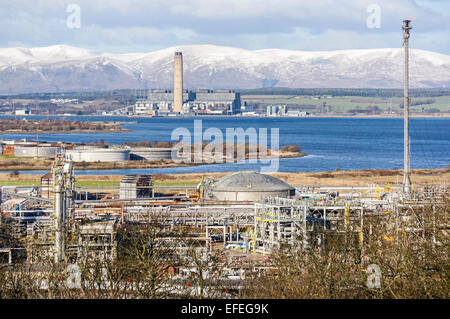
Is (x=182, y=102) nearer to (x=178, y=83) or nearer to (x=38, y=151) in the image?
(x=178, y=83)

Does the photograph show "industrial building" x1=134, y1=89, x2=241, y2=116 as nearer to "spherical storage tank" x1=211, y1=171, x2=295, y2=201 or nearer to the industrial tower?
the industrial tower

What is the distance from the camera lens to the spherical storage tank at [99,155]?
47094mm

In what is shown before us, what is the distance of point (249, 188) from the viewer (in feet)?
78.3

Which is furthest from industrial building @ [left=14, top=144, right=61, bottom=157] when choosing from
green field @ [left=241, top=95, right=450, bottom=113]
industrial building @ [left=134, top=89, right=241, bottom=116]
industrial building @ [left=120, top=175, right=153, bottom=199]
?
green field @ [left=241, top=95, right=450, bottom=113]

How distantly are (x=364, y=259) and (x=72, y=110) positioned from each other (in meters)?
137

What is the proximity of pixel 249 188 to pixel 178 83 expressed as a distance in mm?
117866

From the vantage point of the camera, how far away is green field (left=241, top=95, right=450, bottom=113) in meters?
143

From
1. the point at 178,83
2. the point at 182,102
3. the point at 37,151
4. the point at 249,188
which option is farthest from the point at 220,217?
the point at 182,102

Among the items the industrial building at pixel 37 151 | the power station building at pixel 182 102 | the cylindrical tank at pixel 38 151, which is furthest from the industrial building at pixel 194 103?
the cylindrical tank at pixel 38 151

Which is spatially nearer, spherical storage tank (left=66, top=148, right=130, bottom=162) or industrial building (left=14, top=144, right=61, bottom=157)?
spherical storage tank (left=66, top=148, right=130, bottom=162)

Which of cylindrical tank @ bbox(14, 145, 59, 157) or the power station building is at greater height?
the power station building

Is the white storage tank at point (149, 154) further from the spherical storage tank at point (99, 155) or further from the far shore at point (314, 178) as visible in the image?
the far shore at point (314, 178)

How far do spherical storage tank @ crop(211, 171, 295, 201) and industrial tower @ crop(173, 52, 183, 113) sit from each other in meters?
116
